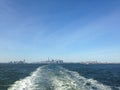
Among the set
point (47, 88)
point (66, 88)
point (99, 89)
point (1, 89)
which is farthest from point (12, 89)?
point (99, 89)

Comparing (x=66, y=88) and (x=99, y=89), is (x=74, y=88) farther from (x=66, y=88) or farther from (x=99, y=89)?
(x=99, y=89)

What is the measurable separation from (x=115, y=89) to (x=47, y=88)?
1089 cm

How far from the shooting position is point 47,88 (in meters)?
29.5

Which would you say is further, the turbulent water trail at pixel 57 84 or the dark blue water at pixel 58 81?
the dark blue water at pixel 58 81

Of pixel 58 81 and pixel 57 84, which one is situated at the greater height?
pixel 58 81

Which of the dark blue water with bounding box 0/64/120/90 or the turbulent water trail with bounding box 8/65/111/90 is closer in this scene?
the turbulent water trail with bounding box 8/65/111/90

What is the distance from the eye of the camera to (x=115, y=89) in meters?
32.3

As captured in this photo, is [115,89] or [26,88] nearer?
[26,88]

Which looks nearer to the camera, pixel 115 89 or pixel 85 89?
pixel 85 89

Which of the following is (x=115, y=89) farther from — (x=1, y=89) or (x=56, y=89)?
(x=1, y=89)

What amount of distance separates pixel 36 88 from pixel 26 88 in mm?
1461

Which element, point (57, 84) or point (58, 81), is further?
point (58, 81)

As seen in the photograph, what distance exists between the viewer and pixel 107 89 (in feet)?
103

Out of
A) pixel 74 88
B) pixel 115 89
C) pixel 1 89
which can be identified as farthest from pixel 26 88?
pixel 115 89
